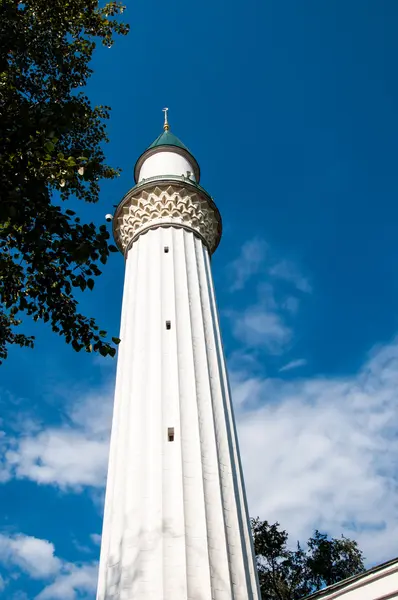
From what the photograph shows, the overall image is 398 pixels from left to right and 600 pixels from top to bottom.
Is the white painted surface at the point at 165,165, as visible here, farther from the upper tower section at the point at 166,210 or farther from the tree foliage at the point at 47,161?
the tree foliage at the point at 47,161

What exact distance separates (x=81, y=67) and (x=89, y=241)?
660cm

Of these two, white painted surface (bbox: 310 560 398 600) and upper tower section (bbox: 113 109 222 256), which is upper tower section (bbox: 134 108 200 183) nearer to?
upper tower section (bbox: 113 109 222 256)

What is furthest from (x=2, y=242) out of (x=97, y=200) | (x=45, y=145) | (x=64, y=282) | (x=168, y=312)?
(x=168, y=312)

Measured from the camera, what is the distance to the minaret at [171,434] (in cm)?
1034

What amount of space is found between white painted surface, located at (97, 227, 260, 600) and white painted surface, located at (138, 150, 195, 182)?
18.7ft

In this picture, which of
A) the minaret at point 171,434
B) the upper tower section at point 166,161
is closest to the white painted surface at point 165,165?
the upper tower section at point 166,161

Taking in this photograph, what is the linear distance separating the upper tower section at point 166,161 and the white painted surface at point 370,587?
15088 millimetres

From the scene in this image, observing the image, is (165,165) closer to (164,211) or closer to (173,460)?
(164,211)

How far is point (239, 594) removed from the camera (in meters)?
10.3

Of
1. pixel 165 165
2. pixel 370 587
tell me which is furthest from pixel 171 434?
pixel 165 165

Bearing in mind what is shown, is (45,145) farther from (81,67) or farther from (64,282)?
(81,67)

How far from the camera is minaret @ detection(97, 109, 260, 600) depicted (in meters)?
10.3

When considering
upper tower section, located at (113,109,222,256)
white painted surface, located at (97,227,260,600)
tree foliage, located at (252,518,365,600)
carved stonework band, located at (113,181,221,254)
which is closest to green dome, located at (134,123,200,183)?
upper tower section, located at (113,109,222,256)

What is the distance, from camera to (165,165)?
2152 cm
